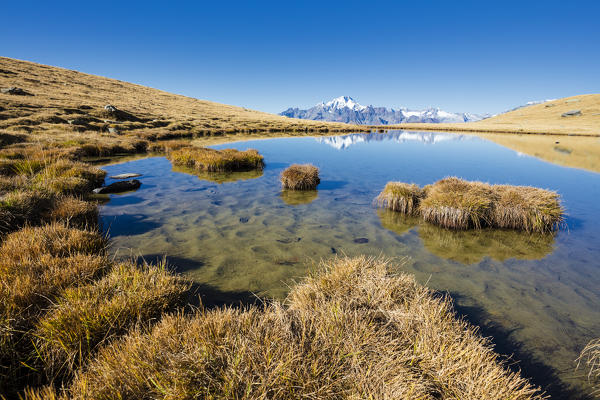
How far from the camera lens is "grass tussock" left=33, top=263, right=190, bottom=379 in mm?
3295

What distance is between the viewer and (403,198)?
12.1 m

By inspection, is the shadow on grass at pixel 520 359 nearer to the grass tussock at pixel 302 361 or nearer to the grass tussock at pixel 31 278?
the grass tussock at pixel 302 361

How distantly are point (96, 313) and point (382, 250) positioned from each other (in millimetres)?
7668

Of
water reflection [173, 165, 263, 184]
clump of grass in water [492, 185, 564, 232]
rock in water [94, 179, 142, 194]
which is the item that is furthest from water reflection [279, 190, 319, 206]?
rock in water [94, 179, 142, 194]

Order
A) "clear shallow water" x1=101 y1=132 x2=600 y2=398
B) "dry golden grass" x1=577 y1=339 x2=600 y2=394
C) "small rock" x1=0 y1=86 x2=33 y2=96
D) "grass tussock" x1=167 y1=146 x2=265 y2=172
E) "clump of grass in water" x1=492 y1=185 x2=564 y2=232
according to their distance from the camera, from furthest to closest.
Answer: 1. "small rock" x1=0 y1=86 x2=33 y2=96
2. "grass tussock" x1=167 y1=146 x2=265 y2=172
3. "clump of grass in water" x1=492 y1=185 x2=564 y2=232
4. "clear shallow water" x1=101 y1=132 x2=600 y2=398
5. "dry golden grass" x1=577 y1=339 x2=600 y2=394

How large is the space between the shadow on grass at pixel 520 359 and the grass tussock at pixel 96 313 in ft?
19.6

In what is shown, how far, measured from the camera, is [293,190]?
1627cm

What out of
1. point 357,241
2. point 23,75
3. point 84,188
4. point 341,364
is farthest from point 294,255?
point 23,75

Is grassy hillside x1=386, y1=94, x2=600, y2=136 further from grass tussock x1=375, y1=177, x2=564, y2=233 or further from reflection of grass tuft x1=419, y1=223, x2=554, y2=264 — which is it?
reflection of grass tuft x1=419, y1=223, x2=554, y2=264

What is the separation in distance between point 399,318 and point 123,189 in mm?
16289

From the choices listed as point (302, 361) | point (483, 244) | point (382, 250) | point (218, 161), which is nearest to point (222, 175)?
point (218, 161)

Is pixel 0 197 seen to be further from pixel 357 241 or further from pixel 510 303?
pixel 510 303

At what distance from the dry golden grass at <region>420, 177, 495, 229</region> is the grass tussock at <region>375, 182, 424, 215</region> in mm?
726

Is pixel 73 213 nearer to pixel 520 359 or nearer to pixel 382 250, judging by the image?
pixel 382 250
